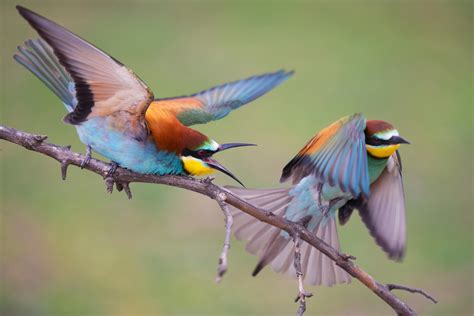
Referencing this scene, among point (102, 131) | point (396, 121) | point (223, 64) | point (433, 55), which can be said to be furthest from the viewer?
point (433, 55)

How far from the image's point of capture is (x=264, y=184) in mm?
5402

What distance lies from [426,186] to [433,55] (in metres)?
2.48

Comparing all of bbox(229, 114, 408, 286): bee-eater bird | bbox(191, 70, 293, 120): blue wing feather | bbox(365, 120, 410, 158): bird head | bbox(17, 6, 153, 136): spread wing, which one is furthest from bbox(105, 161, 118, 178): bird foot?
bbox(365, 120, 410, 158): bird head

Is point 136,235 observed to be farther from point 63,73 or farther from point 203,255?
point 63,73

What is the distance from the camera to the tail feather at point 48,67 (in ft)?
9.21

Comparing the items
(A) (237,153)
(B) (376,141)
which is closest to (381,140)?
(B) (376,141)

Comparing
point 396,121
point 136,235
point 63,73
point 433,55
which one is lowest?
point 136,235

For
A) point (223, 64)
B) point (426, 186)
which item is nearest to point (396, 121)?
point (426, 186)

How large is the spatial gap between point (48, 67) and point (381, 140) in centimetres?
120

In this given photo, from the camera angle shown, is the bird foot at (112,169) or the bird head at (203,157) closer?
the bird foot at (112,169)

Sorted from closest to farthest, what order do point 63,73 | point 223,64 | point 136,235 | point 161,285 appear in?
1. point 63,73
2. point 161,285
3. point 136,235
4. point 223,64

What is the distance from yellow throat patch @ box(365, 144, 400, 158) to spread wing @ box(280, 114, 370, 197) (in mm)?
202

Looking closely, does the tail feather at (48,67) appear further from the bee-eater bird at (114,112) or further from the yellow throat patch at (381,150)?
the yellow throat patch at (381,150)

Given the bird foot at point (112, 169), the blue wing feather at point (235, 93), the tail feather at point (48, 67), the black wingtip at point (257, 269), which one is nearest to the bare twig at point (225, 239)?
the bird foot at point (112, 169)
